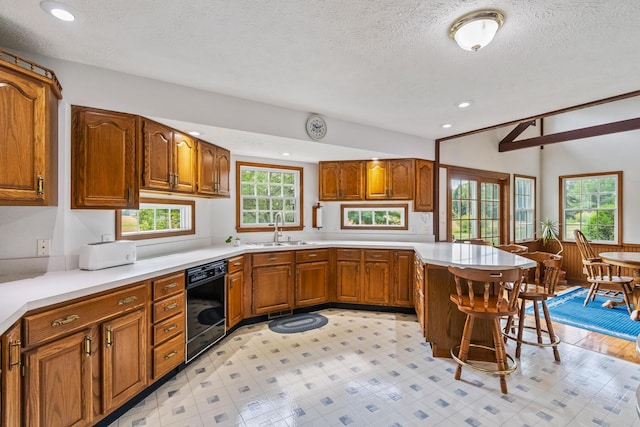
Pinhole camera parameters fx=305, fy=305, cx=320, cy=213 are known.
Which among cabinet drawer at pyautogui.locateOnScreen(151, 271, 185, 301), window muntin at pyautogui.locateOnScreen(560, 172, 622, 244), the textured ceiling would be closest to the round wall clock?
the textured ceiling

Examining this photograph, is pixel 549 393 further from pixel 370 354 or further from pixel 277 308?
pixel 277 308

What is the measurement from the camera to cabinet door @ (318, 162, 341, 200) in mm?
4466

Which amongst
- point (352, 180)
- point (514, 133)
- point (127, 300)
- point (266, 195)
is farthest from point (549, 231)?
point (127, 300)

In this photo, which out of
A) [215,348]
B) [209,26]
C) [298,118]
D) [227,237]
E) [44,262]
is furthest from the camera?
[227,237]

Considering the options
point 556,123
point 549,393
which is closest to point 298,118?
point 549,393

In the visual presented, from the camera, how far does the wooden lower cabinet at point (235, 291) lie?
320 cm

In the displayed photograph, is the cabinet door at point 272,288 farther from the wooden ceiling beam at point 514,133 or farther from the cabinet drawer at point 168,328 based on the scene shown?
the wooden ceiling beam at point 514,133

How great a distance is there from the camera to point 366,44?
201 cm

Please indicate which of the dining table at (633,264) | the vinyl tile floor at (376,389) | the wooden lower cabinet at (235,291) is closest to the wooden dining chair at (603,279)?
the dining table at (633,264)

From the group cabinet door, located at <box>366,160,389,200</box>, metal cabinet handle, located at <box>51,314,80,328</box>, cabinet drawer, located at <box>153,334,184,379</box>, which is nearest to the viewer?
metal cabinet handle, located at <box>51,314,80,328</box>

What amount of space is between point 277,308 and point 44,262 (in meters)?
2.26

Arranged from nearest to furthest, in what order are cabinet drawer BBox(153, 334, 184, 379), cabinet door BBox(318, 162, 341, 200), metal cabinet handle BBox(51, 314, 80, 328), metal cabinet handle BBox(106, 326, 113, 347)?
metal cabinet handle BBox(51, 314, 80, 328), metal cabinet handle BBox(106, 326, 113, 347), cabinet drawer BBox(153, 334, 184, 379), cabinet door BBox(318, 162, 341, 200)

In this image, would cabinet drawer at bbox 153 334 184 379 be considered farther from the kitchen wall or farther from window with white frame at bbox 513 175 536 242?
window with white frame at bbox 513 175 536 242

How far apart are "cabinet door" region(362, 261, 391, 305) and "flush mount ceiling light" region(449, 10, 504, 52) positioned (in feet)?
8.84
